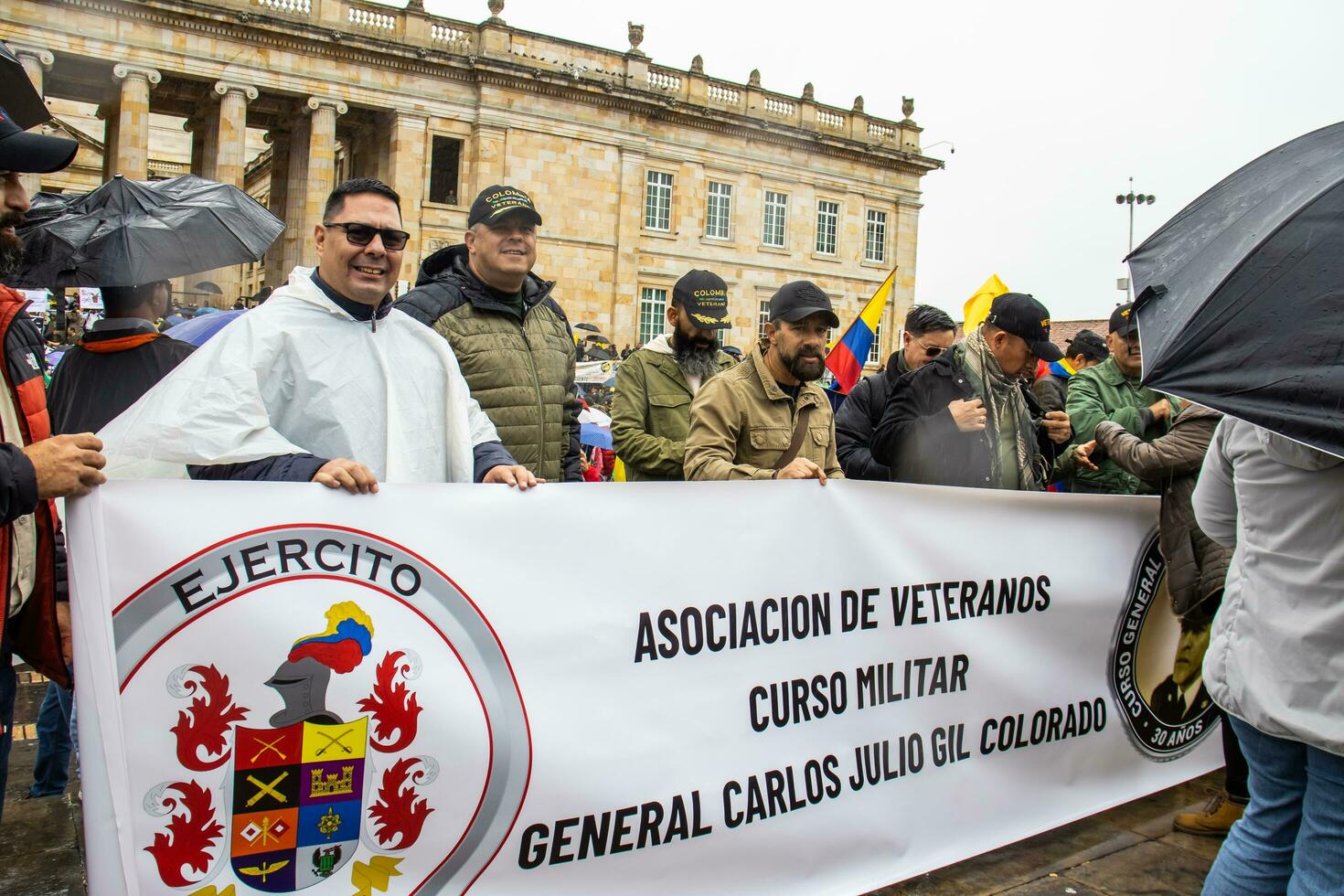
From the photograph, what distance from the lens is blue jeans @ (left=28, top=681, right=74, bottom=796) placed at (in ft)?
12.1

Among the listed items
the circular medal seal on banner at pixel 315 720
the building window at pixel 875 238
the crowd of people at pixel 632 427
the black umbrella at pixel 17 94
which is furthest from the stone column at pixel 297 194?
the circular medal seal on banner at pixel 315 720

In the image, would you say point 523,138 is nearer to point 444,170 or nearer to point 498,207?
point 444,170

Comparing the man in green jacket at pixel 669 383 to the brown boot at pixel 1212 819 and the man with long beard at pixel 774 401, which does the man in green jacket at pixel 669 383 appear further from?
the brown boot at pixel 1212 819

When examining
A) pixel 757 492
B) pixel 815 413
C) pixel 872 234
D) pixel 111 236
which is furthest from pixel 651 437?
pixel 872 234

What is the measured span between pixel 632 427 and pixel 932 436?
52.8 inches

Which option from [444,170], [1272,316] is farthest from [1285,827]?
[444,170]

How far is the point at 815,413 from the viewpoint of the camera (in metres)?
3.90

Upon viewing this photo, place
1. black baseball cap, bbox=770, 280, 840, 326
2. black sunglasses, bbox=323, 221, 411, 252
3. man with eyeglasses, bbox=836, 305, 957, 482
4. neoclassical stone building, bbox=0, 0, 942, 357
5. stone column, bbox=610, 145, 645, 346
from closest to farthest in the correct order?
black sunglasses, bbox=323, 221, 411, 252 → black baseball cap, bbox=770, 280, 840, 326 → man with eyeglasses, bbox=836, 305, 957, 482 → neoclassical stone building, bbox=0, 0, 942, 357 → stone column, bbox=610, 145, 645, 346

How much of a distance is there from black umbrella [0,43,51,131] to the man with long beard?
2.27 metres

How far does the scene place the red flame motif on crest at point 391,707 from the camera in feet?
7.45

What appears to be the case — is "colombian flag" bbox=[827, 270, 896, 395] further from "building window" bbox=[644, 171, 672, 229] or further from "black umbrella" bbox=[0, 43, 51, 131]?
"building window" bbox=[644, 171, 672, 229]

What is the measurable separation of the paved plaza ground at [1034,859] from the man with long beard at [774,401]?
1.50 metres

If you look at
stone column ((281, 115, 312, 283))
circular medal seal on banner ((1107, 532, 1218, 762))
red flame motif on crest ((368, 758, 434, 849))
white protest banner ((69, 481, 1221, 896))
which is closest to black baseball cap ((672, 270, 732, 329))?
white protest banner ((69, 481, 1221, 896))

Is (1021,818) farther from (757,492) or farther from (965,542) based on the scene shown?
(757,492)
